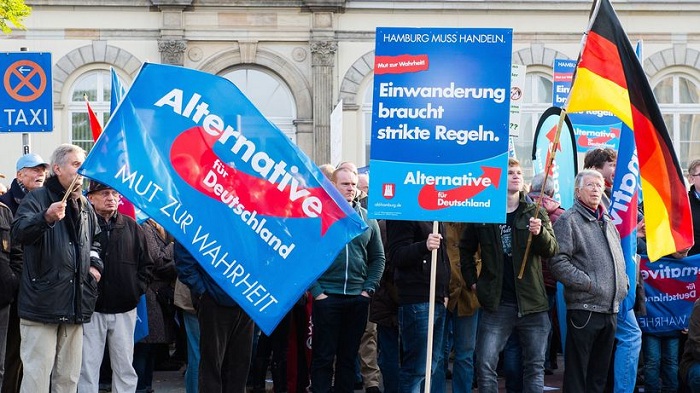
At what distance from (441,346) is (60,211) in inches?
129

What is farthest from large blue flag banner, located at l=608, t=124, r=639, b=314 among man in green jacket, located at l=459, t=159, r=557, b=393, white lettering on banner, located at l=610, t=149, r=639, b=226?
man in green jacket, located at l=459, t=159, r=557, b=393

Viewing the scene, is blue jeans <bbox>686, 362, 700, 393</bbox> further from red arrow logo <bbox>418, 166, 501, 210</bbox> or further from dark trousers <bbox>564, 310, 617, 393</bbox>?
red arrow logo <bbox>418, 166, 501, 210</bbox>

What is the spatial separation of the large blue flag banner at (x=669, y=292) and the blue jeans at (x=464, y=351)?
1.76 meters

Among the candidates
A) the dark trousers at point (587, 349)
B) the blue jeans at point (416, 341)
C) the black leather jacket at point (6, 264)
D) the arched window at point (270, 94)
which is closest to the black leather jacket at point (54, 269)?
the black leather jacket at point (6, 264)

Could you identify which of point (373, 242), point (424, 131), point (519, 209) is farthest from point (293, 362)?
point (424, 131)

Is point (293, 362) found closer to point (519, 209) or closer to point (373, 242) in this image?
point (373, 242)

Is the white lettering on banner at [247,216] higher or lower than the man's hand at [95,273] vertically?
higher

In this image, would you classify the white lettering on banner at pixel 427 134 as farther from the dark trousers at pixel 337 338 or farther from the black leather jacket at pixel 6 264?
the black leather jacket at pixel 6 264

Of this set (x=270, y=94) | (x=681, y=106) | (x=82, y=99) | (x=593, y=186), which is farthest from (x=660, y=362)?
(x=82, y=99)

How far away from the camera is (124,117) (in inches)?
258

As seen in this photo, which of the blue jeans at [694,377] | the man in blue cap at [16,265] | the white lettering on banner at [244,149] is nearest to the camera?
the white lettering on banner at [244,149]

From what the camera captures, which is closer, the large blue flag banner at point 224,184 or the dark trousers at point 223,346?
the large blue flag banner at point 224,184

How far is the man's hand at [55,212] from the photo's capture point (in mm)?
6996

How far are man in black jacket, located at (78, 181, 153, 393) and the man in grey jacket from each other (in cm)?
317
